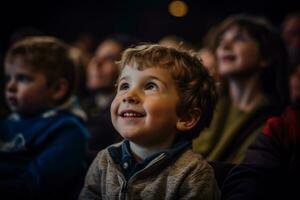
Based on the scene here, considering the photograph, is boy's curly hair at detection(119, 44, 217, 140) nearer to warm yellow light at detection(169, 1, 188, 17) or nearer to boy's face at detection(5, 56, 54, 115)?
boy's face at detection(5, 56, 54, 115)

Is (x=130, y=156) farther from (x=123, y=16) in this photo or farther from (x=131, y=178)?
(x=123, y=16)

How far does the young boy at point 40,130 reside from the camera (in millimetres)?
1342

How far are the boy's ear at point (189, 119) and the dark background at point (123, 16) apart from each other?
2.08 m

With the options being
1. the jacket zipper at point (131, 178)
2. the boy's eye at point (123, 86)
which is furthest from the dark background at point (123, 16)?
the jacket zipper at point (131, 178)

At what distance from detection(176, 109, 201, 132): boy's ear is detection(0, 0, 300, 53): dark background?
208 cm

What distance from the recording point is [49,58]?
1.60m

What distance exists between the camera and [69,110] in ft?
5.23

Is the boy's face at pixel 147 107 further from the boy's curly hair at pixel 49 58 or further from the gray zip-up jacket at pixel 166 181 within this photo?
the boy's curly hair at pixel 49 58

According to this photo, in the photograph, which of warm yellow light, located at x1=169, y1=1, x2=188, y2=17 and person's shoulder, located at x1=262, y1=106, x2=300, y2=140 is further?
warm yellow light, located at x1=169, y1=1, x2=188, y2=17

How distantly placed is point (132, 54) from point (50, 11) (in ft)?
8.35

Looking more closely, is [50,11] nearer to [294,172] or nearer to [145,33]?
[145,33]

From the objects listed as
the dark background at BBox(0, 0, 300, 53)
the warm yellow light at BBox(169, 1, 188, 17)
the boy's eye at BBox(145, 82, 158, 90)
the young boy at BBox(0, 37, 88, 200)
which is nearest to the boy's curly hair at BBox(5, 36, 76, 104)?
the young boy at BBox(0, 37, 88, 200)

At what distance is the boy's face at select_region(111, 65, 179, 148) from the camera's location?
0.99m

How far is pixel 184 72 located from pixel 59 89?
2.42 feet
